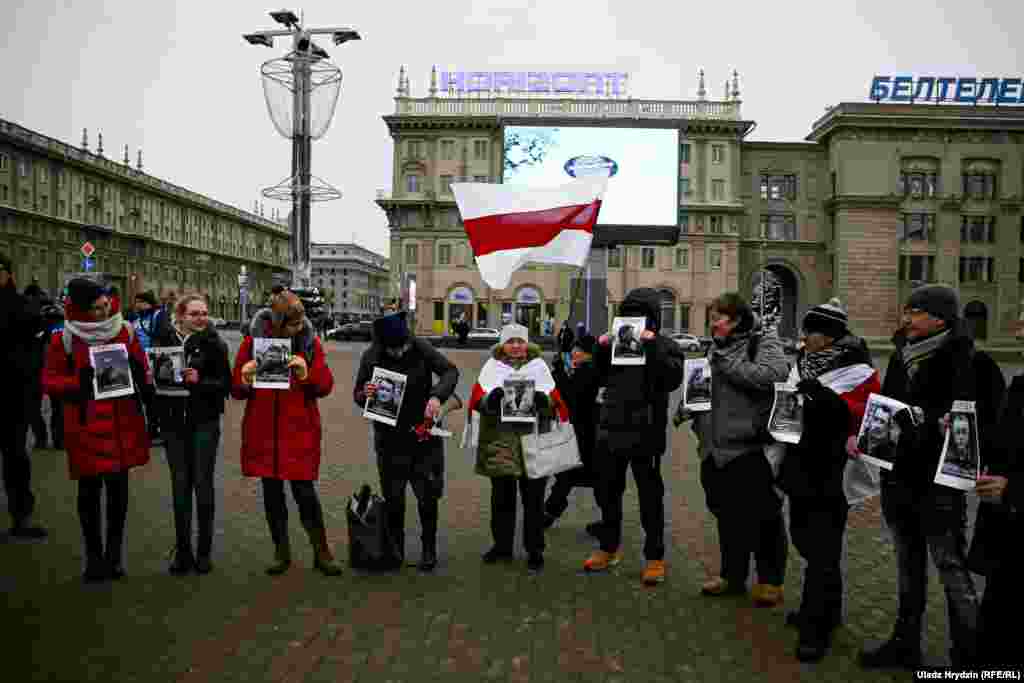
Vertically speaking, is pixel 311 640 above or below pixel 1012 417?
below

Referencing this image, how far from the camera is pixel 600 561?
618 centimetres

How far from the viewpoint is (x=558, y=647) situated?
4.62m

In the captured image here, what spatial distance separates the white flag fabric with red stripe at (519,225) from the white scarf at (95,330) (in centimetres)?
302

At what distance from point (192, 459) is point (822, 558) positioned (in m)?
4.44

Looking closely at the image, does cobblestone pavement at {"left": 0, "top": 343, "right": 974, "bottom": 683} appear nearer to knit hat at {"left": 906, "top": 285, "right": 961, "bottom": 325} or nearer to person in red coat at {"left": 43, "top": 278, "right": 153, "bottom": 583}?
person in red coat at {"left": 43, "top": 278, "right": 153, "bottom": 583}

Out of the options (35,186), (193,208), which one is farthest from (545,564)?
(193,208)

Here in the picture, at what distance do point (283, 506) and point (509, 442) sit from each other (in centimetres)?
174

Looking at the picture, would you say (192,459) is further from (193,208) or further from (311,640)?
(193,208)

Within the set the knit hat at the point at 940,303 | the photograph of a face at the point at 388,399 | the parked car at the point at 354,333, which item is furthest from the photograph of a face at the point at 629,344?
the parked car at the point at 354,333

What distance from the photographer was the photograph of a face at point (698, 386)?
19.3 feet

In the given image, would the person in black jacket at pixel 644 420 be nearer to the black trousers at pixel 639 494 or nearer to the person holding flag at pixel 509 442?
the black trousers at pixel 639 494

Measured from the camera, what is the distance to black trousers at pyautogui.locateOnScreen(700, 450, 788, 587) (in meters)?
5.40

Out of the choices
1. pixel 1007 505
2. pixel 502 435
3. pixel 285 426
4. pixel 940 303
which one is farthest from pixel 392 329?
pixel 1007 505

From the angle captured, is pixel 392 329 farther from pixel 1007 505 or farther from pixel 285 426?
pixel 1007 505
